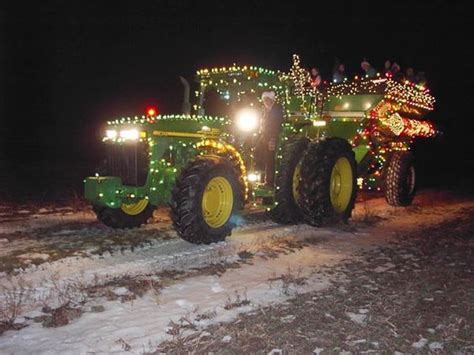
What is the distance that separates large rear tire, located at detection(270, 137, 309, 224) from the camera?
29.3ft

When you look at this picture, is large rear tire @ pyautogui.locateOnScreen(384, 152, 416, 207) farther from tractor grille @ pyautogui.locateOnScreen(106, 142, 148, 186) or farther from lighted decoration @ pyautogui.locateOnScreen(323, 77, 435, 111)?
tractor grille @ pyautogui.locateOnScreen(106, 142, 148, 186)

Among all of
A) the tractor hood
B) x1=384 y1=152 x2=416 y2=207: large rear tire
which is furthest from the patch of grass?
x1=384 y1=152 x2=416 y2=207: large rear tire

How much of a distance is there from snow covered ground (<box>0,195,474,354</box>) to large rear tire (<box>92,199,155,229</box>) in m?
0.18

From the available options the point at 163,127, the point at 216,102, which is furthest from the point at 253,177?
the point at 163,127

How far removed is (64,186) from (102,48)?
31719 millimetres

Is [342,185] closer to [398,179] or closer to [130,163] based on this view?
[398,179]

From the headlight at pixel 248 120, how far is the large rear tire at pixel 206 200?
1053mm

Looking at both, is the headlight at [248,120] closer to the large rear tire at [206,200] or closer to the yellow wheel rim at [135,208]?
the large rear tire at [206,200]

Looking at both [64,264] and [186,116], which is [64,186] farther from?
[64,264]

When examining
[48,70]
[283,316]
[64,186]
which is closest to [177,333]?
[283,316]

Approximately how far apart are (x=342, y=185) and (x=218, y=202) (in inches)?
128

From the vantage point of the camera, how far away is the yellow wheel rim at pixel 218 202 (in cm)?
779

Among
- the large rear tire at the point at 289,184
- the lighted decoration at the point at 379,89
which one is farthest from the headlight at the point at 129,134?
the lighted decoration at the point at 379,89

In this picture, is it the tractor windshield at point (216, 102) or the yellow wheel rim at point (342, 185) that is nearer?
the tractor windshield at point (216, 102)
